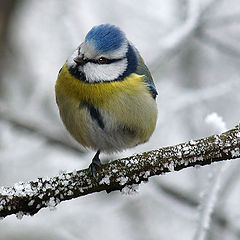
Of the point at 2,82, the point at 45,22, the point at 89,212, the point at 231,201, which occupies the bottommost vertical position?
the point at 89,212

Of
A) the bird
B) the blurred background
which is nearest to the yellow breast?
the bird

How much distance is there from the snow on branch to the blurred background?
158 cm

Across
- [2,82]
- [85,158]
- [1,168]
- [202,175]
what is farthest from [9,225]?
[202,175]

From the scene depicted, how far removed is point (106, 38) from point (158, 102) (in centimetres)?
192

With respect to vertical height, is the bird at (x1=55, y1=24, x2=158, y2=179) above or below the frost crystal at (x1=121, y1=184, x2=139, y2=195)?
above

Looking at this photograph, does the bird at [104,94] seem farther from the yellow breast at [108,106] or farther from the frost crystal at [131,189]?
the frost crystal at [131,189]

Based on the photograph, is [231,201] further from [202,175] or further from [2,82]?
[2,82]

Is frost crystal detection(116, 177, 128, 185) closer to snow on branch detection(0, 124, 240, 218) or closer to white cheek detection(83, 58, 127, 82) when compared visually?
snow on branch detection(0, 124, 240, 218)

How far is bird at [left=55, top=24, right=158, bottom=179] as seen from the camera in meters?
2.32

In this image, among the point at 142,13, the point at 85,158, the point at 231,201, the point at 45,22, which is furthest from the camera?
the point at 45,22

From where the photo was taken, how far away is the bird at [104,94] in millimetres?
2318

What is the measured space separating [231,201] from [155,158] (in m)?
2.30

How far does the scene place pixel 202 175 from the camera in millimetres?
4059

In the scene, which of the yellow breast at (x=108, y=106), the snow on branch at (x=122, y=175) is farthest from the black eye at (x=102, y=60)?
the snow on branch at (x=122, y=175)
